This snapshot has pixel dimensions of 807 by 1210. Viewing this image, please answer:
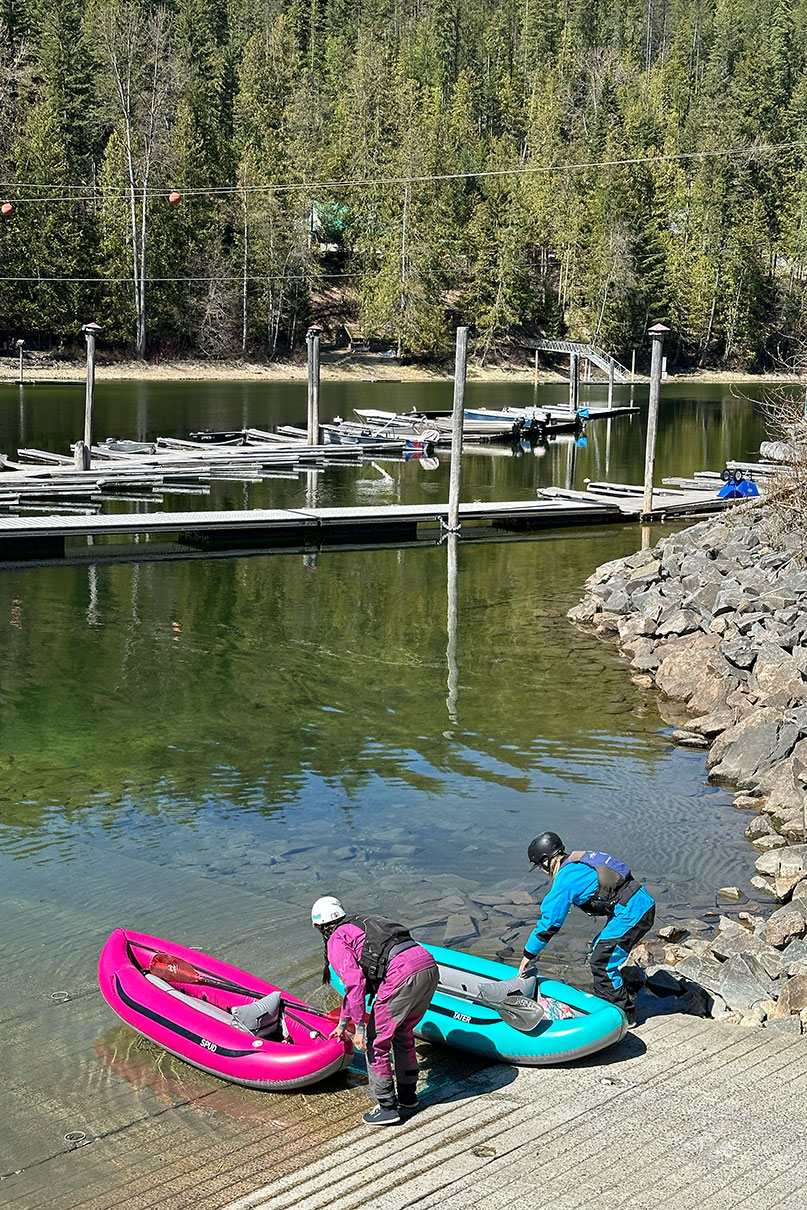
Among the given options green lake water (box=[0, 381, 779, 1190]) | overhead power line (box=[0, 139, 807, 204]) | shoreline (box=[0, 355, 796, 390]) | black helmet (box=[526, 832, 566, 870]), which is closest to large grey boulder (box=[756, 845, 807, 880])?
green lake water (box=[0, 381, 779, 1190])

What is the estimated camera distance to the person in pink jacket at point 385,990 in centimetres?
761

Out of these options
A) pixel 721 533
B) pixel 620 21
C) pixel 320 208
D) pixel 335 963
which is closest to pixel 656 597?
pixel 721 533

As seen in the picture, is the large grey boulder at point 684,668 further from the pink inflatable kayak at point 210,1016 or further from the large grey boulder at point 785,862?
the pink inflatable kayak at point 210,1016

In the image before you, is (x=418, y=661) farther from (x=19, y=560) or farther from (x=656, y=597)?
(x=19, y=560)

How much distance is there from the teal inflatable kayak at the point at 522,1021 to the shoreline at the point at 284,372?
221ft

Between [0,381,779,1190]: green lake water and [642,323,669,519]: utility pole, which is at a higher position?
[642,323,669,519]: utility pole

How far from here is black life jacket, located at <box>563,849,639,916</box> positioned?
8.71 meters

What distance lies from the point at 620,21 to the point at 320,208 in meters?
67.4

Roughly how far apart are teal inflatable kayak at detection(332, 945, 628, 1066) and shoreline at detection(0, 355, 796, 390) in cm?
6725

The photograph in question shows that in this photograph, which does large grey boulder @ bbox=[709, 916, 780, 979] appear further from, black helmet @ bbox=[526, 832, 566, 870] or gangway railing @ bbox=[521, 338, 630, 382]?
gangway railing @ bbox=[521, 338, 630, 382]

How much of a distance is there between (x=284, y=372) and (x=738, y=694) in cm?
6927

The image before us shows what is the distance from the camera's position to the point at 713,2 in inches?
5866

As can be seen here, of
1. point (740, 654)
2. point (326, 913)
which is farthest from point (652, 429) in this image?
point (326, 913)

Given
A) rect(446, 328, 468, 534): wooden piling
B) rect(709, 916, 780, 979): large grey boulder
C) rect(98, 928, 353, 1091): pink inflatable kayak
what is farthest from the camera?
rect(446, 328, 468, 534): wooden piling
